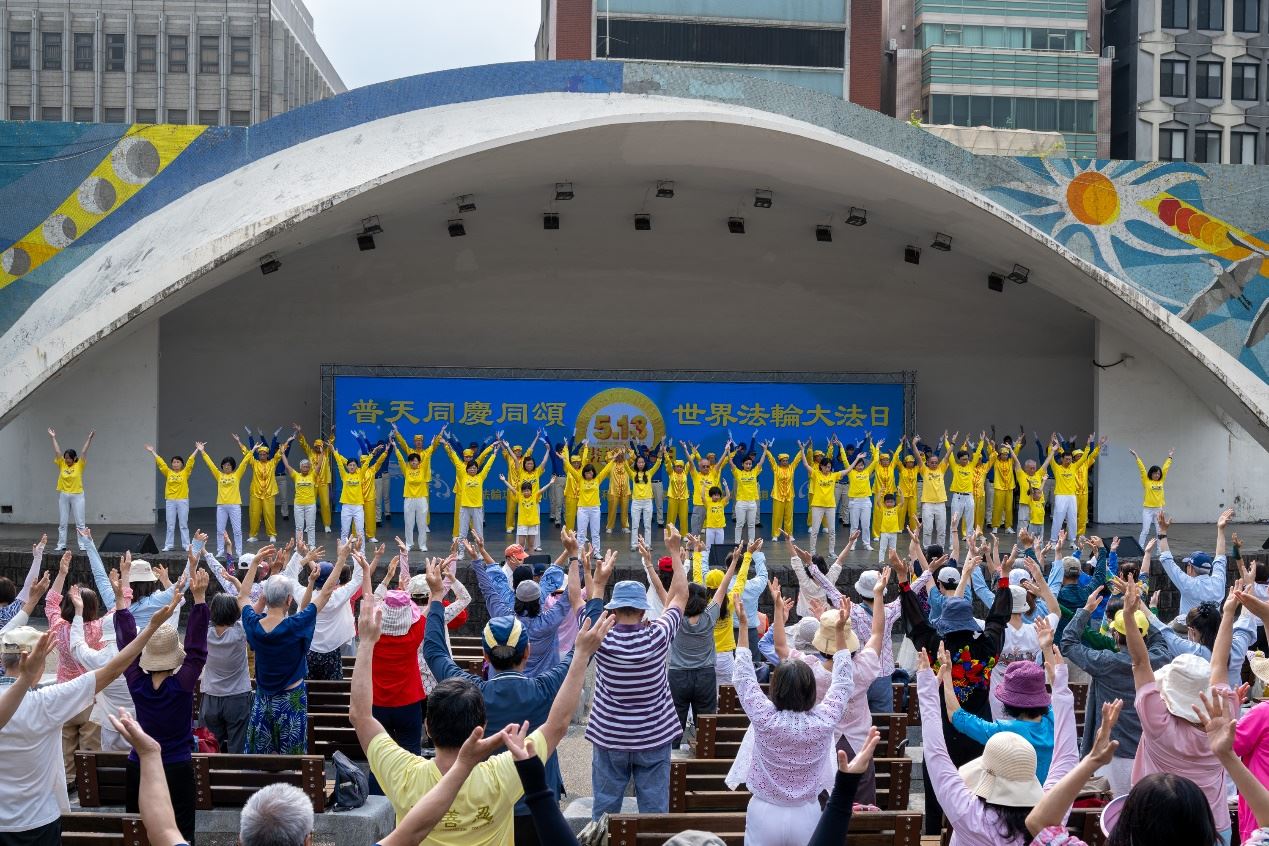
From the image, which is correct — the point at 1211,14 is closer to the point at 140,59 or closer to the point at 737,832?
the point at 140,59

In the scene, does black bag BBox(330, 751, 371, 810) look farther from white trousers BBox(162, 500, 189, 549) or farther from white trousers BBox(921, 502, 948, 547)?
white trousers BBox(921, 502, 948, 547)

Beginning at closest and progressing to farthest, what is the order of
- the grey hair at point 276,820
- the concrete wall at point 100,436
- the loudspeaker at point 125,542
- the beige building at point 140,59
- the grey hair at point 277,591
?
the grey hair at point 276,820 → the grey hair at point 277,591 → the loudspeaker at point 125,542 → the concrete wall at point 100,436 → the beige building at point 140,59

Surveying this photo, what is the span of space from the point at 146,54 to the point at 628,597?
146 feet

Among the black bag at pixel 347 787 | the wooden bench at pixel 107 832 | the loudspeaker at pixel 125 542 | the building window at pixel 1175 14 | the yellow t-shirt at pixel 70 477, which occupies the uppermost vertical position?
the building window at pixel 1175 14

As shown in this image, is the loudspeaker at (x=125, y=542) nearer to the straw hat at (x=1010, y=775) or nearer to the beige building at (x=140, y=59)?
the straw hat at (x=1010, y=775)

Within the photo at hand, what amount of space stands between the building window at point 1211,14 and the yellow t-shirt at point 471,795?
3977cm

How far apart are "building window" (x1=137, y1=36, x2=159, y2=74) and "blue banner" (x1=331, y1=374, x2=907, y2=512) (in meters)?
29.8

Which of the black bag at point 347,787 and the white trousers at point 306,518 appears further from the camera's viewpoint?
the white trousers at point 306,518

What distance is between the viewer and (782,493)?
16.0 metres

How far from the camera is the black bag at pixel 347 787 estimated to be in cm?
532

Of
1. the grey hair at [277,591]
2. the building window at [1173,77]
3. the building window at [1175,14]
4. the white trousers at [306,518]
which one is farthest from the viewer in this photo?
the building window at [1173,77]

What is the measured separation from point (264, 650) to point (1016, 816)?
338 centimetres

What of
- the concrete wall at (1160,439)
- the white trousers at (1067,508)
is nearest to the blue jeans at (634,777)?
the white trousers at (1067,508)

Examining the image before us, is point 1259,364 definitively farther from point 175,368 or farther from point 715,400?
point 175,368
